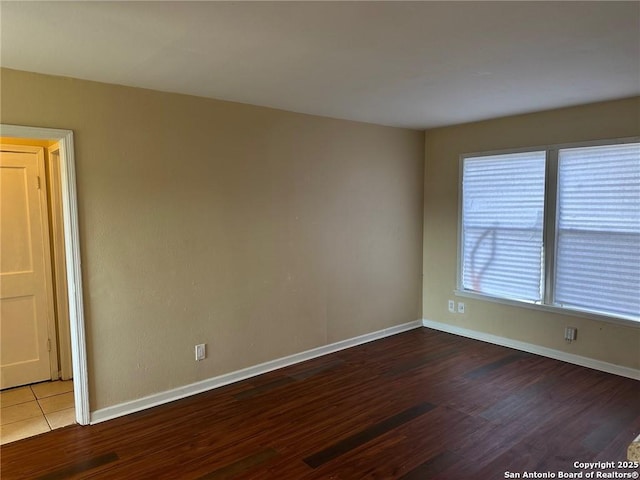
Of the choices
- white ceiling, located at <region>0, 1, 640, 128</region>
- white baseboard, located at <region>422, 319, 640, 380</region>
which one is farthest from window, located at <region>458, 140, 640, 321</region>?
white ceiling, located at <region>0, 1, 640, 128</region>

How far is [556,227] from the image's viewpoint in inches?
→ 163

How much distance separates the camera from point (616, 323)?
3809 millimetres

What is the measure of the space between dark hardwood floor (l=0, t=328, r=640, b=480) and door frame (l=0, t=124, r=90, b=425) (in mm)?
262

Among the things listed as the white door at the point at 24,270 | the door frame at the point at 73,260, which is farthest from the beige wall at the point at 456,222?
the white door at the point at 24,270

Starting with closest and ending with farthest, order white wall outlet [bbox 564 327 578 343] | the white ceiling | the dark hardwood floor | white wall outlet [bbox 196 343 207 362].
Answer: the white ceiling, the dark hardwood floor, white wall outlet [bbox 196 343 207 362], white wall outlet [bbox 564 327 578 343]

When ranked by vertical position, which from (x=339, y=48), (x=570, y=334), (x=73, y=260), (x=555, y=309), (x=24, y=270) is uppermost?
(x=339, y=48)

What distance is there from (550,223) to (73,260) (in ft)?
13.5

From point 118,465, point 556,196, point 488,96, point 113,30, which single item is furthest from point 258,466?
point 556,196

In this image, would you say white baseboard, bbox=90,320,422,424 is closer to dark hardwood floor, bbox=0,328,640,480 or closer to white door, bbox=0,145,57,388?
dark hardwood floor, bbox=0,328,640,480

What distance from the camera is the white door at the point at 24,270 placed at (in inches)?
142

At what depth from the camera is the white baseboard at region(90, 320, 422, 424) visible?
3164 millimetres

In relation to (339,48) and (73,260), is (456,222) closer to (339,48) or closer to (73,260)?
(339,48)

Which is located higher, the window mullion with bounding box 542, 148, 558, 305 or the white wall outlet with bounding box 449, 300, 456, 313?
the window mullion with bounding box 542, 148, 558, 305

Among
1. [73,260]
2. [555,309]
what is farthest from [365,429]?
[555,309]
